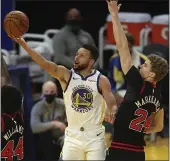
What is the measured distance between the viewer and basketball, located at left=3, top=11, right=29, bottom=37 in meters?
6.84

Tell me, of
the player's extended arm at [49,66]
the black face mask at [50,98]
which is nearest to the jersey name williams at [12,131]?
the player's extended arm at [49,66]

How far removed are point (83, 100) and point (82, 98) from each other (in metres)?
0.02

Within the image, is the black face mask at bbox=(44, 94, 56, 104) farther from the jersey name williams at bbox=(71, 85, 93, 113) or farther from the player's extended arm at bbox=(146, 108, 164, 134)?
the player's extended arm at bbox=(146, 108, 164, 134)

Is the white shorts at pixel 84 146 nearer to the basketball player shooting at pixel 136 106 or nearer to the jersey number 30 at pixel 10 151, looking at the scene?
the basketball player shooting at pixel 136 106

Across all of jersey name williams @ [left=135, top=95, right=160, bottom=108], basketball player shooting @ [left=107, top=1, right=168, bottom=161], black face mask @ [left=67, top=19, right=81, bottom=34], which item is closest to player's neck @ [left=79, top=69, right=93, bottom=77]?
basketball player shooting @ [left=107, top=1, right=168, bottom=161]

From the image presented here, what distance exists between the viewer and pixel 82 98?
705cm

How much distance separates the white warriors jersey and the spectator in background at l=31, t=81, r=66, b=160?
189 cm

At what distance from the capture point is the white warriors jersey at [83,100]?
7.06 meters

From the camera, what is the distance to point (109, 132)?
8859 millimetres

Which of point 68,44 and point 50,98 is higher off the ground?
point 68,44

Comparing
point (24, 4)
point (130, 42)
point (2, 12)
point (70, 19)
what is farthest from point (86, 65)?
point (24, 4)

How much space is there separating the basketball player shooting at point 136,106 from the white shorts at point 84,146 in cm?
27

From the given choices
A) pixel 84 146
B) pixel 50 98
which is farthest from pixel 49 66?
pixel 50 98

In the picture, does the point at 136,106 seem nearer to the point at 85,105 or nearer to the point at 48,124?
the point at 85,105
